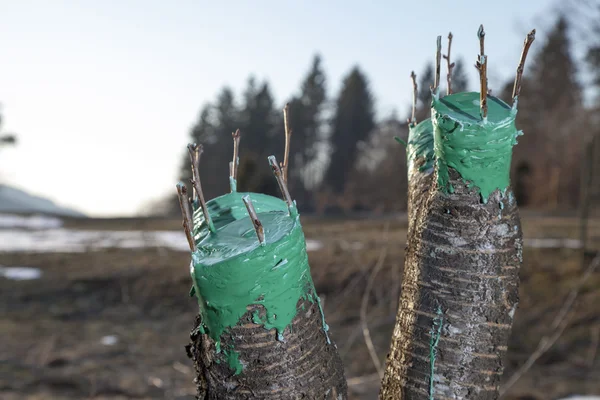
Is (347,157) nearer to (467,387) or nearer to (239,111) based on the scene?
(239,111)

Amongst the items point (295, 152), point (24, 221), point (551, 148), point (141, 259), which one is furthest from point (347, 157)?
point (141, 259)

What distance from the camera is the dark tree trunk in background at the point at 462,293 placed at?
1.35 meters

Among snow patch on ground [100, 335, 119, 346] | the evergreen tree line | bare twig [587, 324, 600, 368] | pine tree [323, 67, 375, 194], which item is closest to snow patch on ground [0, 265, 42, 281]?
snow patch on ground [100, 335, 119, 346]

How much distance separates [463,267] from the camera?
136 cm

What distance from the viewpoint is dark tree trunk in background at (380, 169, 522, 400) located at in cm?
135

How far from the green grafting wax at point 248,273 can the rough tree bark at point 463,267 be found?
1.20ft

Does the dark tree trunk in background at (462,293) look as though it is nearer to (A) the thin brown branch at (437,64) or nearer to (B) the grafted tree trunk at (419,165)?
(B) the grafted tree trunk at (419,165)

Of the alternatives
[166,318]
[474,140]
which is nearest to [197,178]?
[474,140]

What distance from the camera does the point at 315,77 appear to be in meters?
32.1

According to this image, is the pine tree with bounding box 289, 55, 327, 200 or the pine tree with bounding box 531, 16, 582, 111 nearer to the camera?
the pine tree with bounding box 531, 16, 582, 111

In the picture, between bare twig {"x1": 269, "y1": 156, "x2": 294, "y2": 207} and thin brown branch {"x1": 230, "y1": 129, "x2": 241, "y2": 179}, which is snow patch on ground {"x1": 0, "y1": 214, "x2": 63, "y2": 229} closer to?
thin brown branch {"x1": 230, "y1": 129, "x2": 241, "y2": 179}

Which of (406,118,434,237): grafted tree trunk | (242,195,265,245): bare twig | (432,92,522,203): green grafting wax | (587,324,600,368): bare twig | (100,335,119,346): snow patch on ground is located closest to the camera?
(242,195,265,245): bare twig

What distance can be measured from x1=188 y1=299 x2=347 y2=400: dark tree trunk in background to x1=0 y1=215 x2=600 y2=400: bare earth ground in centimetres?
235

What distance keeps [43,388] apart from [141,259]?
535cm
